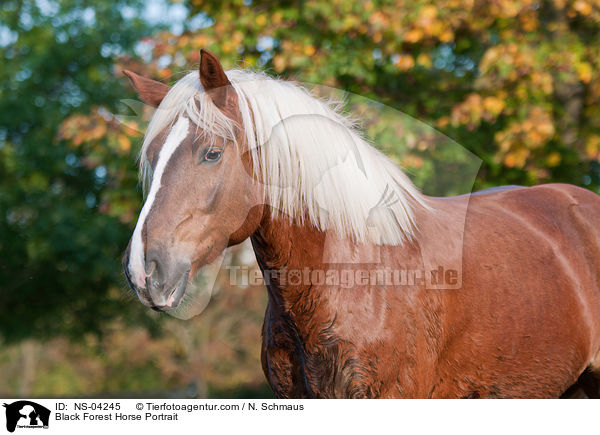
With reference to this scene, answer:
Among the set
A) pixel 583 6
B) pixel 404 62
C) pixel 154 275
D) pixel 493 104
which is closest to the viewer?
pixel 154 275

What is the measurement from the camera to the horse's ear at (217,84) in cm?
204

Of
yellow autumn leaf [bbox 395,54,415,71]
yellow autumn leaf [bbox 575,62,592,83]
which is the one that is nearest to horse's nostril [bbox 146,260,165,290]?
yellow autumn leaf [bbox 395,54,415,71]

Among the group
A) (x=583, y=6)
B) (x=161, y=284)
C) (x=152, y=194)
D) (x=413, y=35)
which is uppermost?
(x=583, y=6)

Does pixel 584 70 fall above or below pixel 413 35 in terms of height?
below

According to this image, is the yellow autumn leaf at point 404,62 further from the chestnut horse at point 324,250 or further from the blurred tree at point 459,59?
the chestnut horse at point 324,250

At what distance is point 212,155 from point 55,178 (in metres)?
8.76

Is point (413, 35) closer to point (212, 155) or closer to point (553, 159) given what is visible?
point (553, 159)

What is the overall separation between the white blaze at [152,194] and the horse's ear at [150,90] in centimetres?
34

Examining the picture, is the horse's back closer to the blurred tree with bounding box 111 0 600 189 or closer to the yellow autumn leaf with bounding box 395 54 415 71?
the blurred tree with bounding box 111 0 600 189

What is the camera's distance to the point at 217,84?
2.11 meters
